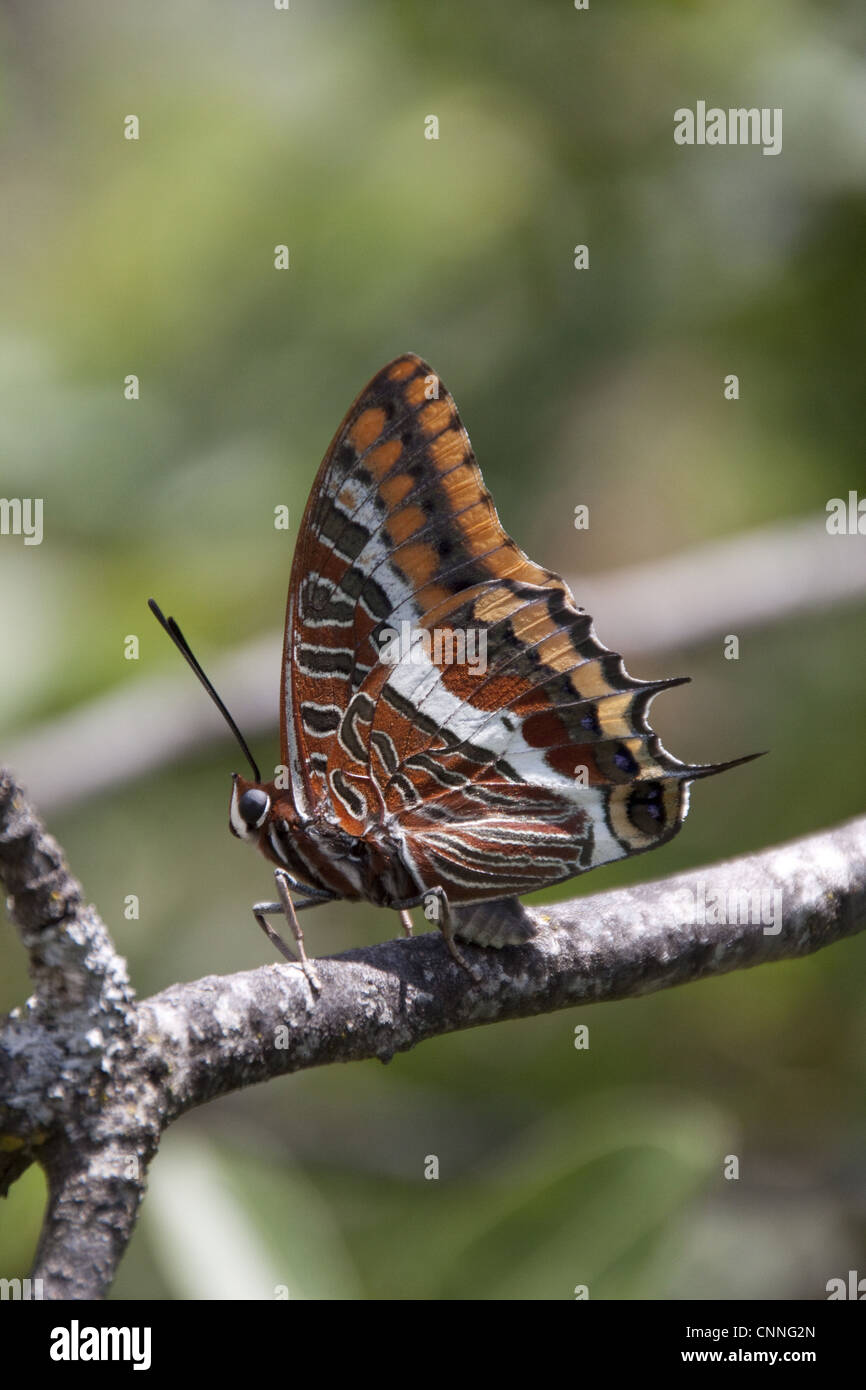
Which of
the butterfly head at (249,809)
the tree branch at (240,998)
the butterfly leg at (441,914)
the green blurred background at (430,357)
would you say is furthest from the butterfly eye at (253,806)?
the green blurred background at (430,357)

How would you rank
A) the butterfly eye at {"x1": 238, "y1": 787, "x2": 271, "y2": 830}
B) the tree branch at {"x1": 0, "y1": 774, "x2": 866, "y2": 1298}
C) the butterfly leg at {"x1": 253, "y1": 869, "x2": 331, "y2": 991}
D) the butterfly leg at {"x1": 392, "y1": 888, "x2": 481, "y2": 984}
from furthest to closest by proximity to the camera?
the butterfly eye at {"x1": 238, "y1": 787, "x2": 271, "y2": 830} → the butterfly leg at {"x1": 253, "y1": 869, "x2": 331, "y2": 991} → the butterfly leg at {"x1": 392, "y1": 888, "x2": 481, "y2": 984} → the tree branch at {"x1": 0, "y1": 774, "x2": 866, "y2": 1298}

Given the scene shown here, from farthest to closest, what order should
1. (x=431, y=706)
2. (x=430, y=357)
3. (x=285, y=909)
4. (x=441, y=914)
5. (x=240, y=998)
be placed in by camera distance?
(x=430, y=357) < (x=431, y=706) < (x=285, y=909) < (x=441, y=914) < (x=240, y=998)

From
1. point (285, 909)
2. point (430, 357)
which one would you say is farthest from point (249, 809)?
point (430, 357)

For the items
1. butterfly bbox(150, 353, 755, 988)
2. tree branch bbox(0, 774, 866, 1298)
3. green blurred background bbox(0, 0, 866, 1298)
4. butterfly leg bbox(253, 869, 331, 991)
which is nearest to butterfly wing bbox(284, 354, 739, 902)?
butterfly bbox(150, 353, 755, 988)

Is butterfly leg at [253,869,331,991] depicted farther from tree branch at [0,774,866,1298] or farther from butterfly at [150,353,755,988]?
tree branch at [0,774,866,1298]

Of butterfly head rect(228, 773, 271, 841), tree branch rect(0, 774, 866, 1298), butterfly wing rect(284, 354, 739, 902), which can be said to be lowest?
tree branch rect(0, 774, 866, 1298)

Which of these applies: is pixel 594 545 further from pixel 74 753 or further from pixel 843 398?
pixel 74 753

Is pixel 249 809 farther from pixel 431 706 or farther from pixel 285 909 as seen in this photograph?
pixel 431 706

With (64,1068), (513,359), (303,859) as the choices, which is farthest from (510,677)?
(513,359)
